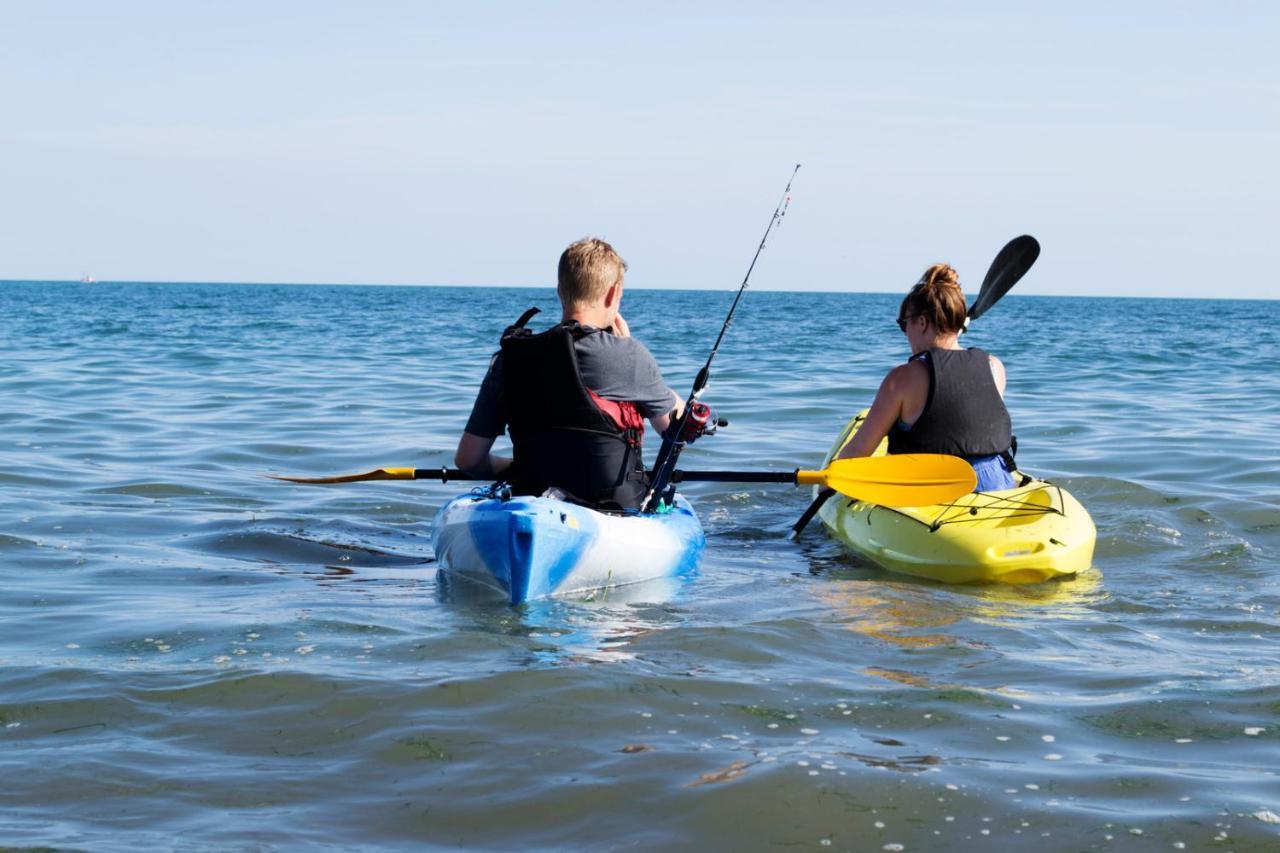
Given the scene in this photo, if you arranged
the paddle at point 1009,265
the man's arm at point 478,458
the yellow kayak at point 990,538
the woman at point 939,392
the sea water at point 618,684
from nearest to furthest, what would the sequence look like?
the sea water at point 618,684 < the man's arm at point 478,458 < the yellow kayak at point 990,538 < the woman at point 939,392 < the paddle at point 1009,265

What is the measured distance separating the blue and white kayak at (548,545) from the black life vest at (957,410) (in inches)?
53.5

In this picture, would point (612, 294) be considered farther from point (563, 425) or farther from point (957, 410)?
point (957, 410)

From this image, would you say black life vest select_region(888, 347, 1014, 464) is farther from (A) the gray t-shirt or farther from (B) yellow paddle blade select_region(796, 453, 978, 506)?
(A) the gray t-shirt

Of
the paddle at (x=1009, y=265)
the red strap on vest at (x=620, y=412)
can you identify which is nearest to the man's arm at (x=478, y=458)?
the red strap on vest at (x=620, y=412)

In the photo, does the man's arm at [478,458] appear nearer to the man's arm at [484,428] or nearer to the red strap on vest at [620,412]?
the man's arm at [484,428]

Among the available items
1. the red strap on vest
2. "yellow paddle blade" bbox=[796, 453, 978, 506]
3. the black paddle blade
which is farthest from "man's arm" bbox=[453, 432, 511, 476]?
the black paddle blade

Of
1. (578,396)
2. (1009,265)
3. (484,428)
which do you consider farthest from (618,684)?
(1009,265)

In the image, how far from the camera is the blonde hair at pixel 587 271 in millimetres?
5605

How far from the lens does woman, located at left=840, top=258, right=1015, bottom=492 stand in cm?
664

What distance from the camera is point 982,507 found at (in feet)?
22.0

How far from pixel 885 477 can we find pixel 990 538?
1.87 ft

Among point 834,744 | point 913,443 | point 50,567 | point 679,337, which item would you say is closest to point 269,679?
point 834,744

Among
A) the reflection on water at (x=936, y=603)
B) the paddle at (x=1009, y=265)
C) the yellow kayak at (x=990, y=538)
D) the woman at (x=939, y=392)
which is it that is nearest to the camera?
the reflection on water at (x=936, y=603)

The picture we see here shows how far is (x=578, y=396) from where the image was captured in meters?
5.66
